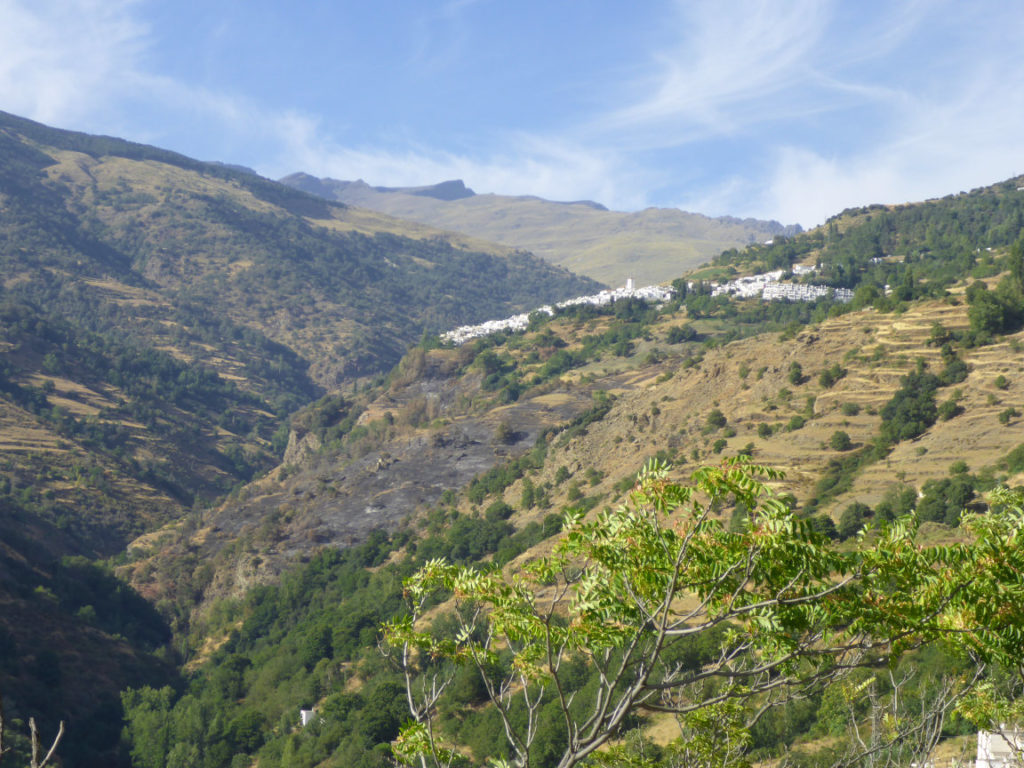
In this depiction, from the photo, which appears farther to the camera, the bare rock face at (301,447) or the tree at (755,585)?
the bare rock face at (301,447)

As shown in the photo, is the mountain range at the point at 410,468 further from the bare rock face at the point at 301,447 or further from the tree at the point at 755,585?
the bare rock face at the point at 301,447

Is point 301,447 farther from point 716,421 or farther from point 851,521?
point 851,521

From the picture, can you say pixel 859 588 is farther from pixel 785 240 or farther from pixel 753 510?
pixel 785 240

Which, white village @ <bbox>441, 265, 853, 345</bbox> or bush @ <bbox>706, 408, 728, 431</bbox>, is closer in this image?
bush @ <bbox>706, 408, 728, 431</bbox>

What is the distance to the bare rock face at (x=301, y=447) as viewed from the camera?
117 metres

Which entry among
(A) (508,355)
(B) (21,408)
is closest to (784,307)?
(A) (508,355)

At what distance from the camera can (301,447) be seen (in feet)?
396

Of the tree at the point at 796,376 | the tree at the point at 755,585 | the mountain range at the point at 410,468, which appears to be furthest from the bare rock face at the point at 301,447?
the tree at the point at 755,585

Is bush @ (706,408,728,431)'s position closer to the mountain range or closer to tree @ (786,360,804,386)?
the mountain range

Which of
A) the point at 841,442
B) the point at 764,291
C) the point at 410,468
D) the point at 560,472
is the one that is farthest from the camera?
the point at 764,291

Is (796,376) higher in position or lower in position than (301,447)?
higher

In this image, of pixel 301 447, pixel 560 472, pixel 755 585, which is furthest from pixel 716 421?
pixel 301 447

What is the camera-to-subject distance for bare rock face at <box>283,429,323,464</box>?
116938mm

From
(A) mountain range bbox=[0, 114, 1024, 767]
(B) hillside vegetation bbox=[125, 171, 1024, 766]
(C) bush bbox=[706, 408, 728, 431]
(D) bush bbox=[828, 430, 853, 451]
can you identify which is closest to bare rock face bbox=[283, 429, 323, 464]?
(A) mountain range bbox=[0, 114, 1024, 767]
